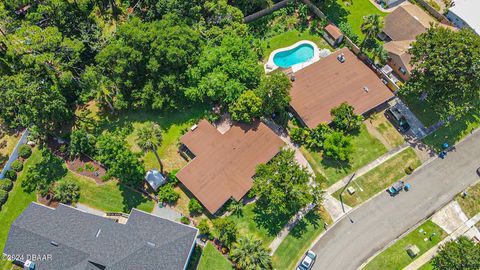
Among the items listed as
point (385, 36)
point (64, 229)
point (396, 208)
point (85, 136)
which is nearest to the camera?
point (64, 229)


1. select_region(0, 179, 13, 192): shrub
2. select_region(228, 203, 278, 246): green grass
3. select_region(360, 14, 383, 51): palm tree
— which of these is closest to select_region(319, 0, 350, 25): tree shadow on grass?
select_region(360, 14, 383, 51): palm tree

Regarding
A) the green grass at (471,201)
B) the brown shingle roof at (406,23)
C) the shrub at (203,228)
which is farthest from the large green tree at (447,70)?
the shrub at (203,228)

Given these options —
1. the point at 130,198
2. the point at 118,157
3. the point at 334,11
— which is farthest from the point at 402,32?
the point at 130,198

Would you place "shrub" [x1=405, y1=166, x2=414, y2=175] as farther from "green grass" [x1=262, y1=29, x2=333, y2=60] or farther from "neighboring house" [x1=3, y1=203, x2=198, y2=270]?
"neighboring house" [x1=3, y1=203, x2=198, y2=270]

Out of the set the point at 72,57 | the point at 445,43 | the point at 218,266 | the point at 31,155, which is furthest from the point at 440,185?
the point at 31,155

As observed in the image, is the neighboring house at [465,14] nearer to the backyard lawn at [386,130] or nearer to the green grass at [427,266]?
the backyard lawn at [386,130]

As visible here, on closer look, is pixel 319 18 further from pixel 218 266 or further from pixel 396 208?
pixel 218 266
